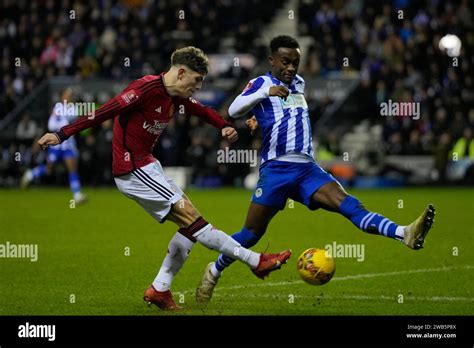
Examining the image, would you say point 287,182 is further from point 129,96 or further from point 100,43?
point 100,43

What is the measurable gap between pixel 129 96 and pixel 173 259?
157 cm

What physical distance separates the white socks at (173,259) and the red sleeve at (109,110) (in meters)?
1.27

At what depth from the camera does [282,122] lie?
959cm

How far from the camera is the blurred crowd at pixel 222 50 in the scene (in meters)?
27.1

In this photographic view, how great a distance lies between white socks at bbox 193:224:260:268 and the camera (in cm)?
875

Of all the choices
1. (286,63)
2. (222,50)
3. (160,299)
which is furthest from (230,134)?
(222,50)

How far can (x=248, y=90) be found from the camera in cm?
944

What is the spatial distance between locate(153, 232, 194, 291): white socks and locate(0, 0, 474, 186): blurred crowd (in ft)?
57.4

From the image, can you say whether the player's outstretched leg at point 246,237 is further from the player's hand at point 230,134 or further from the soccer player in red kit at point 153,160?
the player's hand at point 230,134

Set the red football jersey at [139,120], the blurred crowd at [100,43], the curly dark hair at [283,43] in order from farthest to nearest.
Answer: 1. the blurred crowd at [100,43]
2. the curly dark hair at [283,43]
3. the red football jersey at [139,120]

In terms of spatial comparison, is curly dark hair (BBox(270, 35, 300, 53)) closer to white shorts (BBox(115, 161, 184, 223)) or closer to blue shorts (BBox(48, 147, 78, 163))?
white shorts (BBox(115, 161, 184, 223))

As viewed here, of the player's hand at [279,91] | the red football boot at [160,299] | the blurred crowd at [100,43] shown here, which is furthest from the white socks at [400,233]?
the blurred crowd at [100,43]
